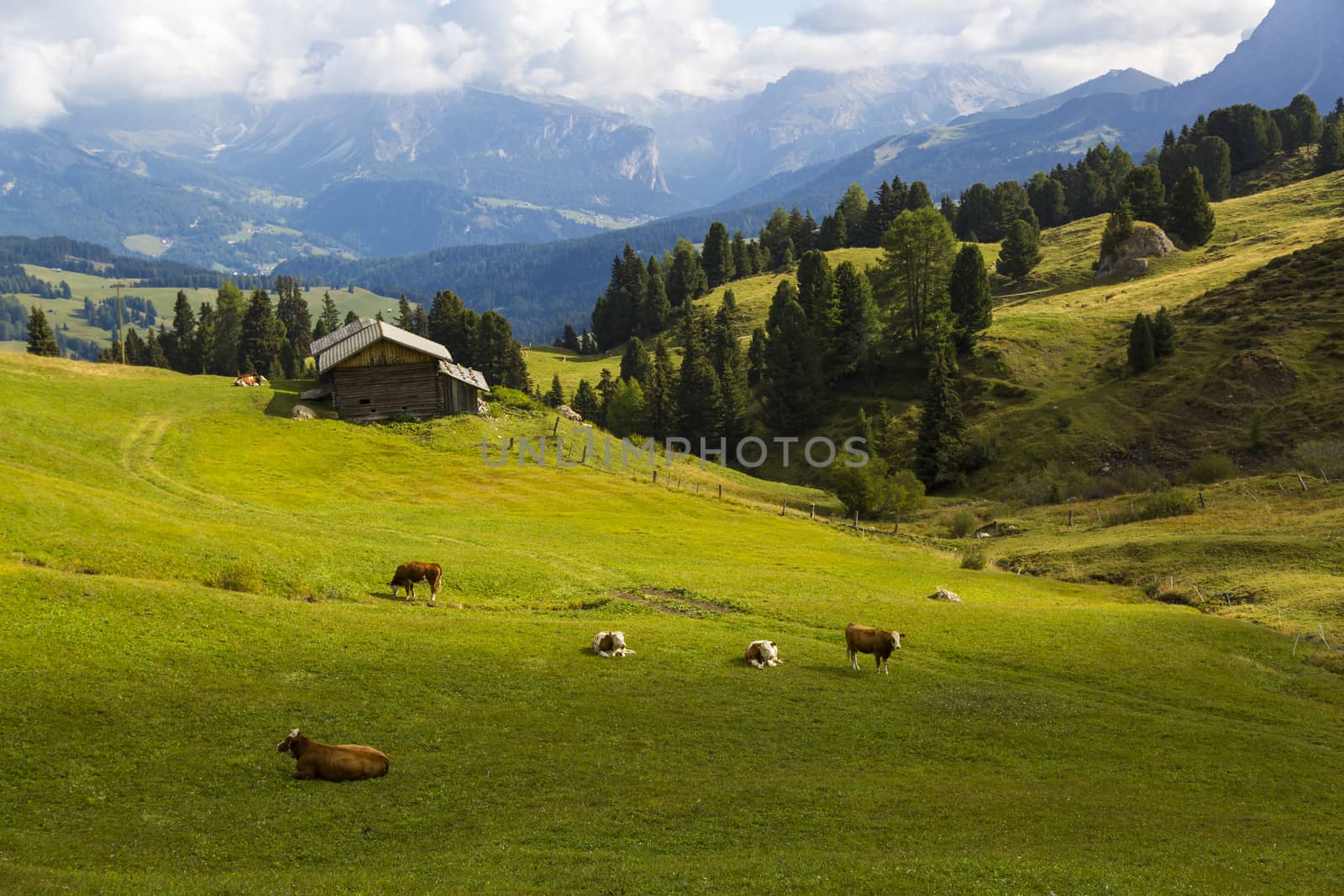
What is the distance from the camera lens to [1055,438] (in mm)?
87938

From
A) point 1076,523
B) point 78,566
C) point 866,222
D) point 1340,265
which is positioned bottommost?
point 1076,523

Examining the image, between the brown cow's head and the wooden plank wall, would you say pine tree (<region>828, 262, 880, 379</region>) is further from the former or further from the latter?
the brown cow's head

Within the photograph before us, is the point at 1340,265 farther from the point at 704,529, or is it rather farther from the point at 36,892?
the point at 36,892

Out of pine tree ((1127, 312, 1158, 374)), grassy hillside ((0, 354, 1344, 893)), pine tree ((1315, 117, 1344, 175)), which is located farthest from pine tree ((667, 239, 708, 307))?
grassy hillside ((0, 354, 1344, 893))

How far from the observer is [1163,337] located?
95.4m

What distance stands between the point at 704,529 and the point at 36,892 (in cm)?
4602

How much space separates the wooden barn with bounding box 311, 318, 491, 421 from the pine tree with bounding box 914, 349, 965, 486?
43875mm

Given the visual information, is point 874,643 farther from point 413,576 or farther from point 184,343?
point 184,343

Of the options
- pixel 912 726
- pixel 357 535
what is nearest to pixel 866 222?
pixel 357 535

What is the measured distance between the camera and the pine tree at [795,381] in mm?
112100

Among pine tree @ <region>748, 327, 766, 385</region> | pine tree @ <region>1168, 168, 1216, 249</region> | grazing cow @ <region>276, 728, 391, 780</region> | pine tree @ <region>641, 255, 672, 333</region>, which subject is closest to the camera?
grazing cow @ <region>276, 728, 391, 780</region>

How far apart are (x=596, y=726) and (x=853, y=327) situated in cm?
9813

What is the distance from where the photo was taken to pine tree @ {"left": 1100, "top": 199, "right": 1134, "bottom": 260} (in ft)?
445

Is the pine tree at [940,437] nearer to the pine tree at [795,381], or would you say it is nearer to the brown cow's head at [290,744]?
the pine tree at [795,381]
